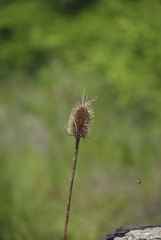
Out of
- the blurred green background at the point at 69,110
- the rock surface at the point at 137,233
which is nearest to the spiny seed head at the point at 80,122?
the rock surface at the point at 137,233

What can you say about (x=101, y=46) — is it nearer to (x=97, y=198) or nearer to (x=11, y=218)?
(x=97, y=198)

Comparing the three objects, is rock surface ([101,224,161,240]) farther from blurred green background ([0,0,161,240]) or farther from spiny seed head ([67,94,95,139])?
blurred green background ([0,0,161,240])

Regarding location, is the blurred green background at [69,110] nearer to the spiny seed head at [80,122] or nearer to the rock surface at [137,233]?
the rock surface at [137,233]

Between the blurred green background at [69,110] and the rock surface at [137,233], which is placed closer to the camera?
the rock surface at [137,233]

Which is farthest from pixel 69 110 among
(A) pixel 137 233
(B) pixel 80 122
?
(B) pixel 80 122

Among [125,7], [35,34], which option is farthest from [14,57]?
[125,7]

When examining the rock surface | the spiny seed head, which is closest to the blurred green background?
the rock surface
